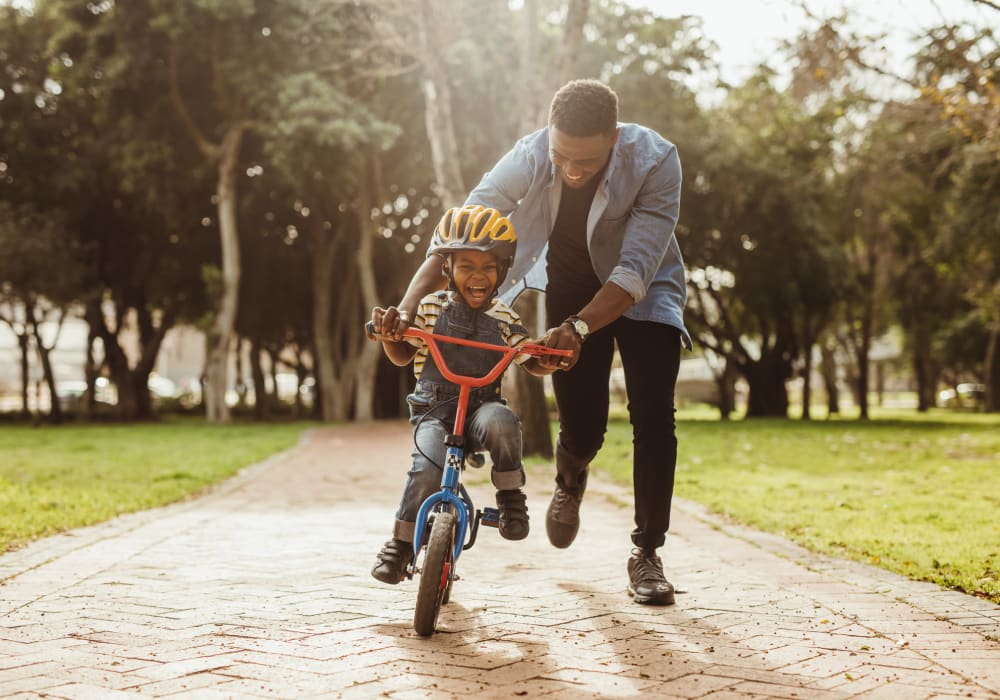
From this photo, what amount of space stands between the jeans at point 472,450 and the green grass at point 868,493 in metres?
2.12

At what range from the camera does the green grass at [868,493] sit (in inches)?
223

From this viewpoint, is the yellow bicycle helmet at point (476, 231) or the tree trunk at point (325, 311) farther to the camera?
the tree trunk at point (325, 311)

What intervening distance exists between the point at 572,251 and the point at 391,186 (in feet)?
75.7

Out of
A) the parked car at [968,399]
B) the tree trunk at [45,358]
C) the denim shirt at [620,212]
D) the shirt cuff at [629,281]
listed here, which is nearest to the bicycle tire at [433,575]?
the shirt cuff at [629,281]

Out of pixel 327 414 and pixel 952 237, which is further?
pixel 327 414

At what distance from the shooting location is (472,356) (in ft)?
13.3

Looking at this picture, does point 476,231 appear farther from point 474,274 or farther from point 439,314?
point 439,314

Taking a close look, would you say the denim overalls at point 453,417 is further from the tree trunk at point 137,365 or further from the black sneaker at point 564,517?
the tree trunk at point 137,365

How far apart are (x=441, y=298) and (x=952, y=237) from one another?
65.9 feet

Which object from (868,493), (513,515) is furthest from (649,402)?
(868,493)

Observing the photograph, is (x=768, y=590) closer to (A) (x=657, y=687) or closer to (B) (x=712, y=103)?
(A) (x=657, y=687)

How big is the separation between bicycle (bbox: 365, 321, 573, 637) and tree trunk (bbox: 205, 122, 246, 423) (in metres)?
20.9

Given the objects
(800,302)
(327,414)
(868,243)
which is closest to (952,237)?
(800,302)

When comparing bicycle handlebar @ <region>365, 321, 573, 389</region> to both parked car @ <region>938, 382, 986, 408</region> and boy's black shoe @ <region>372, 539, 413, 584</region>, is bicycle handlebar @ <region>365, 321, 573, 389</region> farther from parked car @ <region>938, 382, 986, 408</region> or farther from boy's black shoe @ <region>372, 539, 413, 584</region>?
parked car @ <region>938, 382, 986, 408</region>
